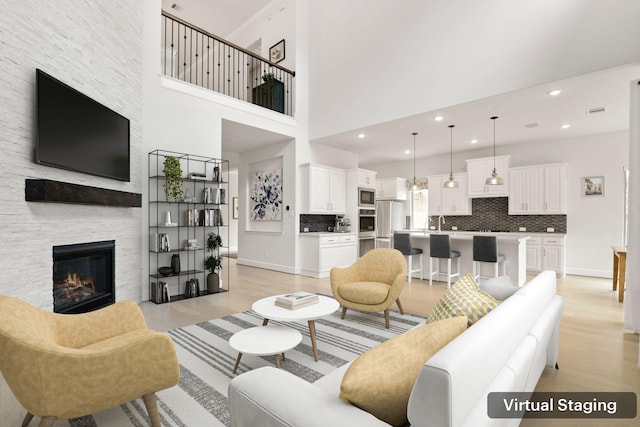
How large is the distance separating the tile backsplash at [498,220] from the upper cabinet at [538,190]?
0.28 metres

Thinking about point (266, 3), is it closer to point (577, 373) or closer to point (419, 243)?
point (419, 243)

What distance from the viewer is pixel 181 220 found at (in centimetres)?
470

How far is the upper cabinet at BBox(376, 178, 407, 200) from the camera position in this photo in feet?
28.4

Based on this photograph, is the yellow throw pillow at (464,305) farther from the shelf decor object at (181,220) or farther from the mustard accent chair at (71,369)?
the shelf decor object at (181,220)

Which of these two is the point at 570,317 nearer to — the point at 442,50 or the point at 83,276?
the point at 442,50

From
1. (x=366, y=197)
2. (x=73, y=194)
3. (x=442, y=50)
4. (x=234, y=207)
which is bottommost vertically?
(x=73, y=194)

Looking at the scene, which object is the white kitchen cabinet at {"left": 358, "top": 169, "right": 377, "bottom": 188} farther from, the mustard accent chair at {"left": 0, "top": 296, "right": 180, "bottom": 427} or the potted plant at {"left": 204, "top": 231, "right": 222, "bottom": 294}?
the mustard accent chair at {"left": 0, "top": 296, "right": 180, "bottom": 427}

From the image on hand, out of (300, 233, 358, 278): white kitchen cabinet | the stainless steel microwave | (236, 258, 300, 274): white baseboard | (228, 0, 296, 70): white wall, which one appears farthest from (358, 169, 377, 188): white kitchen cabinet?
(228, 0, 296, 70): white wall

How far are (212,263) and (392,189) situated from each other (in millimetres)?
5558

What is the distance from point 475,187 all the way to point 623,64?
4147 millimetres

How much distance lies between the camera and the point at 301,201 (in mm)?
6520

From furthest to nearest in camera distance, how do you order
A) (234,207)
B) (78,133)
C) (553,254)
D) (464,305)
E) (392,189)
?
(234,207), (392,189), (553,254), (78,133), (464,305)

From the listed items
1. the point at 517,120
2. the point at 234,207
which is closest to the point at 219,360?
the point at 517,120

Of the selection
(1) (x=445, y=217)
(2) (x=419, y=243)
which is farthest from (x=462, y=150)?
Result: (2) (x=419, y=243)
